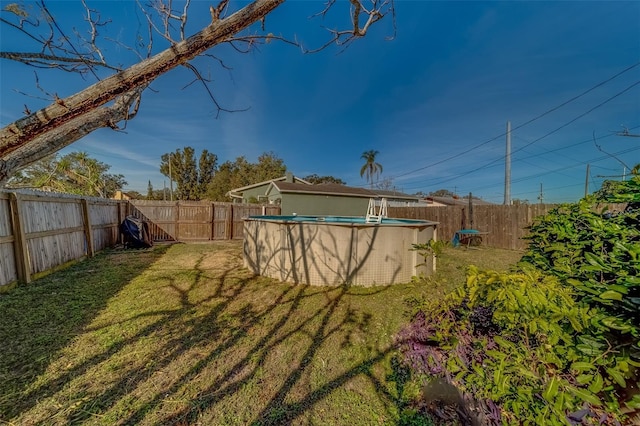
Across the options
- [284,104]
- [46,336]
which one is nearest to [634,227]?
[46,336]

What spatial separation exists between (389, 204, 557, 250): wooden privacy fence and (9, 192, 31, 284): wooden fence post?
12.3m

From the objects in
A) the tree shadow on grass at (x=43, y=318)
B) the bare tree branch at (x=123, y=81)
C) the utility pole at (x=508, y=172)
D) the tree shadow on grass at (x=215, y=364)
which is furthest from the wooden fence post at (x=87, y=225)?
the utility pole at (x=508, y=172)

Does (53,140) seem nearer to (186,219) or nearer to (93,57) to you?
(93,57)

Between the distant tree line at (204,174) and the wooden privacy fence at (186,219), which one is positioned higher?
the distant tree line at (204,174)

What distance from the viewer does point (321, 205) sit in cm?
1906

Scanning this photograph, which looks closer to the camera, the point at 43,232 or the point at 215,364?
the point at 215,364

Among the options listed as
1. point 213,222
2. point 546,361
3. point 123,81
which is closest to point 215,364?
point 123,81

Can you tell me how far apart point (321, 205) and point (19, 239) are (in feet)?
51.2

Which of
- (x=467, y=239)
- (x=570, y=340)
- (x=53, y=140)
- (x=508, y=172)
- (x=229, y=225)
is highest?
(x=508, y=172)

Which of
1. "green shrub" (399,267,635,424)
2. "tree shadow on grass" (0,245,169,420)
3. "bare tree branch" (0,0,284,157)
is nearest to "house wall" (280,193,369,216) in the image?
"tree shadow on grass" (0,245,169,420)

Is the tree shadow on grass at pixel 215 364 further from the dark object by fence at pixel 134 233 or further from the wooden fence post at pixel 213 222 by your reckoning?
the wooden fence post at pixel 213 222

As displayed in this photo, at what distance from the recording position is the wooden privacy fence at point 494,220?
9.60 meters

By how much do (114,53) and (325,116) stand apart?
66.2 feet

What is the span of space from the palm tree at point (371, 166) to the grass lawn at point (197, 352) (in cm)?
4200
